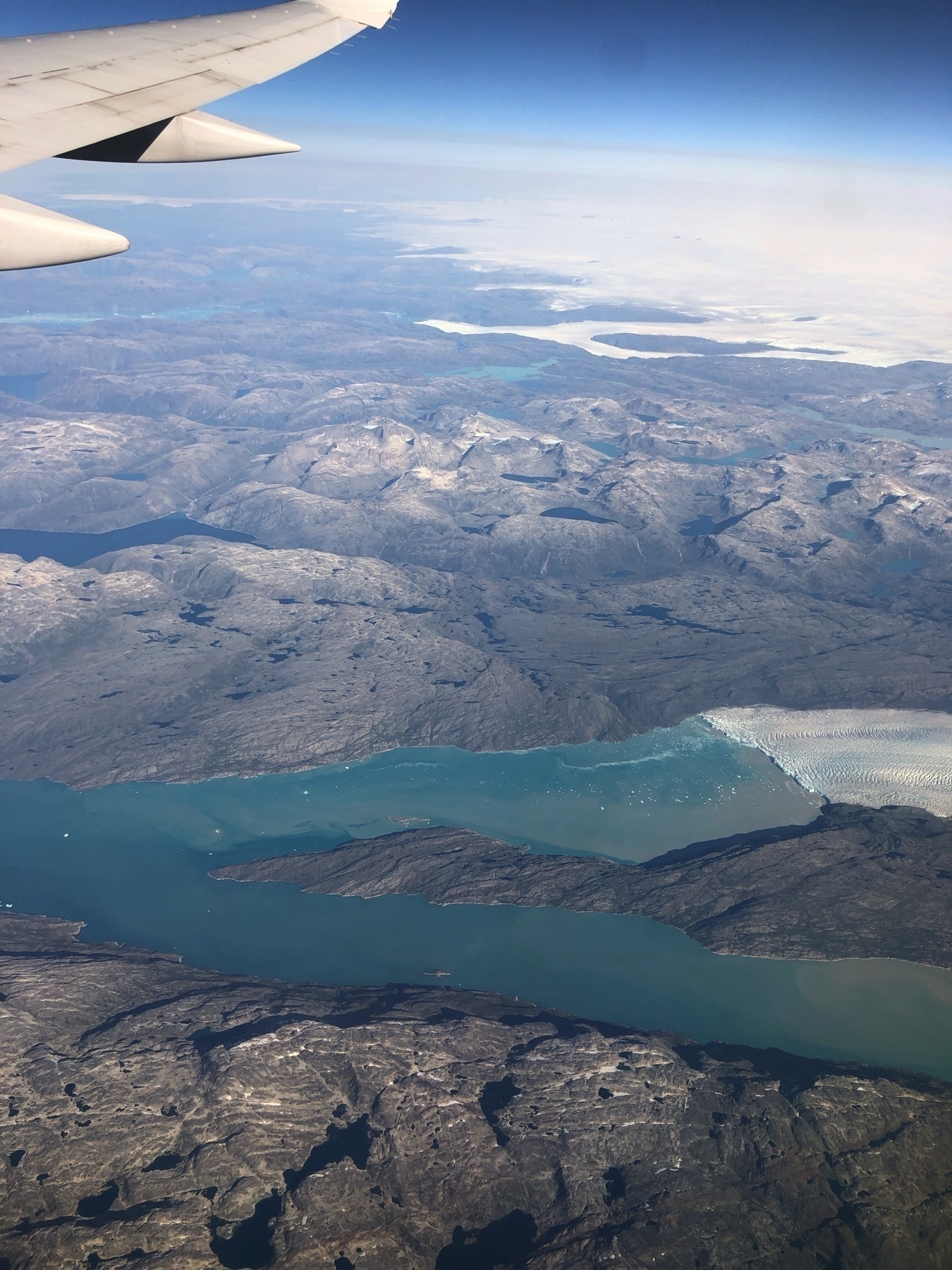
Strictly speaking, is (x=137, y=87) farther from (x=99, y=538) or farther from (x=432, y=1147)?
(x=99, y=538)

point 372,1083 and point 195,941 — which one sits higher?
point 372,1083

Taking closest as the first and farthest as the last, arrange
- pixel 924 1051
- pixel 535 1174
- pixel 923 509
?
pixel 535 1174 → pixel 924 1051 → pixel 923 509

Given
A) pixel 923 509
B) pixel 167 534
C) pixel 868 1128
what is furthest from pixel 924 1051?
pixel 167 534

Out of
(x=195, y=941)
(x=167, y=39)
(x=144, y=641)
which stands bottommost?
(x=195, y=941)

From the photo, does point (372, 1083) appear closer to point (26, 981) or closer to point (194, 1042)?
point (194, 1042)

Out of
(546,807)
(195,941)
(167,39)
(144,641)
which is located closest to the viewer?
(167,39)

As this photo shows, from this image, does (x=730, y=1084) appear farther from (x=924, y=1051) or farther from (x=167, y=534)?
(x=167, y=534)

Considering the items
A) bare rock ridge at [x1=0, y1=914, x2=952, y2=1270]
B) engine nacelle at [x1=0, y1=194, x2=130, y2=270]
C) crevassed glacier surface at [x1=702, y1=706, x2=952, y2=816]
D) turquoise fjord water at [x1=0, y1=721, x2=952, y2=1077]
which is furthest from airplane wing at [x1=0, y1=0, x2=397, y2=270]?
crevassed glacier surface at [x1=702, y1=706, x2=952, y2=816]

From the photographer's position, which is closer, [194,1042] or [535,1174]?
[535,1174]
